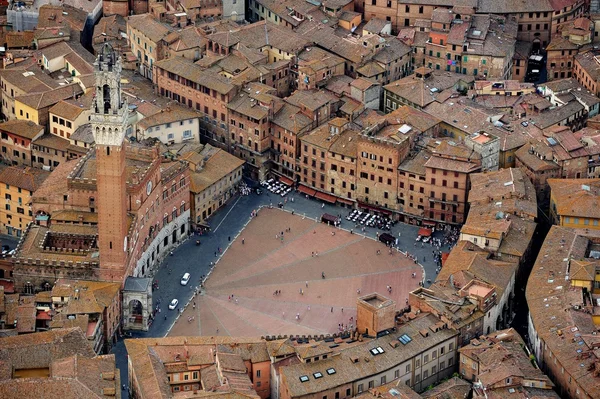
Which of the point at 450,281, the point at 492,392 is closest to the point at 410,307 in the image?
the point at 450,281

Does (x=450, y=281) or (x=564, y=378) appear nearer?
(x=564, y=378)

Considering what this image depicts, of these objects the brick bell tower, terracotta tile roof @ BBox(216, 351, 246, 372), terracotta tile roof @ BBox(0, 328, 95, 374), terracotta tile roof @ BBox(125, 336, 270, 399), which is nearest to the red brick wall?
the brick bell tower

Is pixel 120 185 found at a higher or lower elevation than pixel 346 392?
higher

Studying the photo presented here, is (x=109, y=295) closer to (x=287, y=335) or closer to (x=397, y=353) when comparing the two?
(x=287, y=335)

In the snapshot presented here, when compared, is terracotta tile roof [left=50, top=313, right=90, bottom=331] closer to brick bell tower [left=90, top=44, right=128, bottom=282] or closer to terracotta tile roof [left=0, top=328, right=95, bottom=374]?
terracotta tile roof [left=0, top=328, right=95, bottom=374]

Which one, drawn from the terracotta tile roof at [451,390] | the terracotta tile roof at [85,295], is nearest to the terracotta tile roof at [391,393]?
the terracotta tile roof at [451,390]

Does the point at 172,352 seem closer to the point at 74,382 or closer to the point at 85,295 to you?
the point at 74,382

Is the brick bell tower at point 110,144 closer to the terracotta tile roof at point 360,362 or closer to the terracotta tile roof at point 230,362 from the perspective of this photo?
the terracotta tile roof at point 230,362
